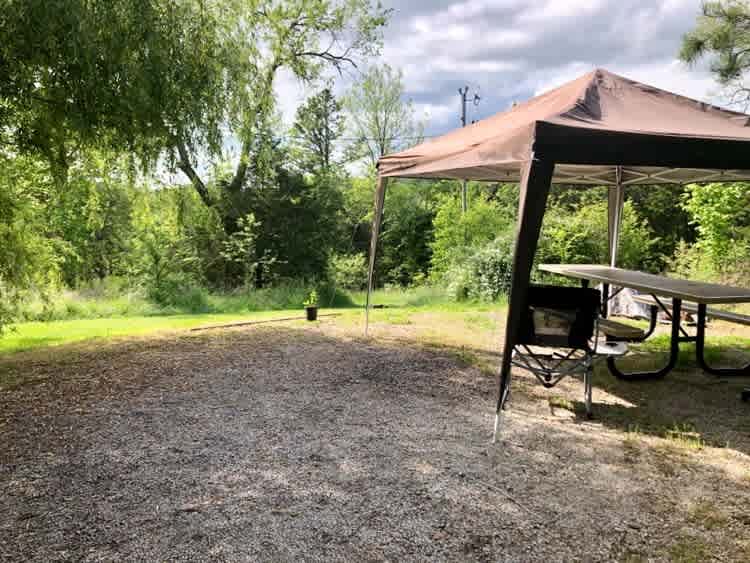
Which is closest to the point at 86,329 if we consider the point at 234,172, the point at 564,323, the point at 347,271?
the point at 564,323

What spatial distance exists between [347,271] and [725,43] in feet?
33.3

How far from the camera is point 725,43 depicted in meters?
9.87

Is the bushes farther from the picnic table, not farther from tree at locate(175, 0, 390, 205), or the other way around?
tree at locate(175, 0, 390, 205)

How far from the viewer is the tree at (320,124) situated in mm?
21328

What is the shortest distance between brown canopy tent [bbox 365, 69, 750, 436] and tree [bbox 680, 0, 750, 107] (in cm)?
731

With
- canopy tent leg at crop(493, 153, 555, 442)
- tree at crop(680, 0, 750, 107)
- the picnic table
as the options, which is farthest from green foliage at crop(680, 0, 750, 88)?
canopy tent leg at crop(493, 153, 555, 442)

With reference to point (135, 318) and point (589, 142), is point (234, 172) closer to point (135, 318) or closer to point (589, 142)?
point (135, 318)

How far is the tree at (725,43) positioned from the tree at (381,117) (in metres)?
13.3

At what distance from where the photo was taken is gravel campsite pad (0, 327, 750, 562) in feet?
7.13

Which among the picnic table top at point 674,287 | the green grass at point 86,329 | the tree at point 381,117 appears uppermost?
the tree at point 381,117

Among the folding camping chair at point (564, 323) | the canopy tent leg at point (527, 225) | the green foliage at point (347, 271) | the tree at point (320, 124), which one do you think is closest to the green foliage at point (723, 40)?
the folding camping chair at point (564, 323)

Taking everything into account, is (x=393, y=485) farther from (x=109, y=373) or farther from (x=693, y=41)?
(x=693, y=41)

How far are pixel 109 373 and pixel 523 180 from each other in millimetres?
4057

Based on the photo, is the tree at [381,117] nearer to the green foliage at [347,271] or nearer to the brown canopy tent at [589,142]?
the green foliage at [347,271]
